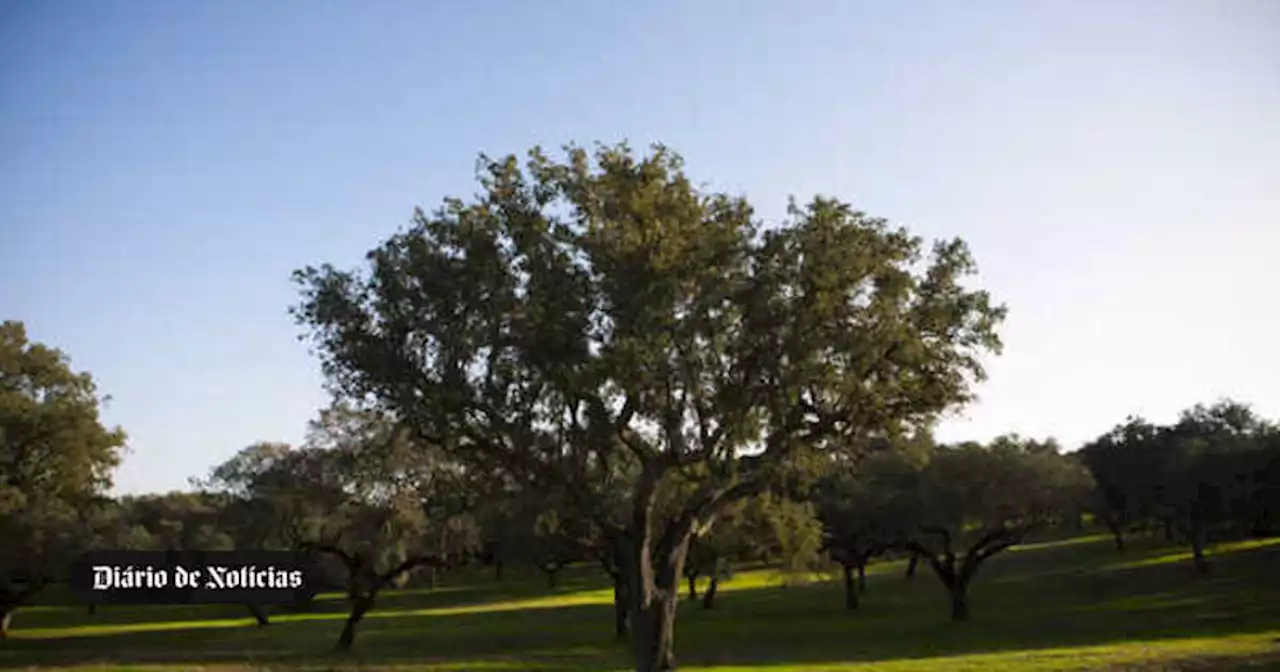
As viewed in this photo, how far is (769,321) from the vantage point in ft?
82.0

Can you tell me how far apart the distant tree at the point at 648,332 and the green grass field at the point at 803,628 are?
42.5ft

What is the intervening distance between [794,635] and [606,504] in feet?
104

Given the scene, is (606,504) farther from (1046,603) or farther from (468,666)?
(1046,603)

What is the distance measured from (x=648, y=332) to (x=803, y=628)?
135 ft

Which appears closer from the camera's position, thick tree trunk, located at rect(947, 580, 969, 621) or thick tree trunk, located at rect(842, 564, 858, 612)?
thick tree trunk, located at rect(947, 580, 969, 621)

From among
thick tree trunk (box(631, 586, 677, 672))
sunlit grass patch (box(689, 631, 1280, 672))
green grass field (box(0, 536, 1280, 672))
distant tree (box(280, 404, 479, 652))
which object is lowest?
green grass field (box(0, 536, 1280, 672))

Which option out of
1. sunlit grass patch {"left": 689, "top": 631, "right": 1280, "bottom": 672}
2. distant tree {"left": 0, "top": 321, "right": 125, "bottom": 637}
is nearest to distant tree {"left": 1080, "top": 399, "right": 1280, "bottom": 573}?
sunlit grass patch {"left": 689, "top": 631, "right": 1280, "bottom": 672}

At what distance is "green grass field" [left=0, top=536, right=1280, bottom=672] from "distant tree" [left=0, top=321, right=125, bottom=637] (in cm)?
497

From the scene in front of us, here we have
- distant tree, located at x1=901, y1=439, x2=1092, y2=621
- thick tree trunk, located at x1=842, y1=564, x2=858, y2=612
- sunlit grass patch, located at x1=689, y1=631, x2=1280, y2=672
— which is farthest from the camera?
thick tree trunk, located at x1=842, y1=564, x2=858, y2=612

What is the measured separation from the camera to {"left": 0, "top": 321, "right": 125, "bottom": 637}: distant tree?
53.8 m

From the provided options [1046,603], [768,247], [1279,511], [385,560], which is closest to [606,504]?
[768,247]

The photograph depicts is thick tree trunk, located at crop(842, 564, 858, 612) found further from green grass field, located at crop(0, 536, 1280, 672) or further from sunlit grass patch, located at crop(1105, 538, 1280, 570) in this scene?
sunlit grass patch, located at crop(1105, 538, 1280, 570)

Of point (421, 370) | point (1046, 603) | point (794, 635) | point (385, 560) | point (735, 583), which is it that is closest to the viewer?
point (421, 370)

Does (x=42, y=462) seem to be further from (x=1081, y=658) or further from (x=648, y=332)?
(x=1081, y=658)
